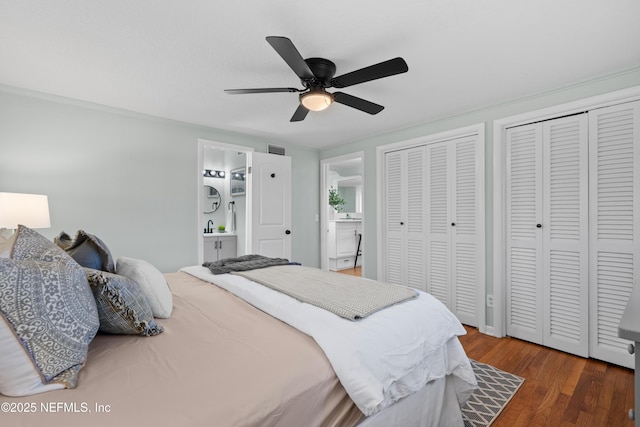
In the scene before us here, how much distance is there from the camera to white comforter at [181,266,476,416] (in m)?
1.10

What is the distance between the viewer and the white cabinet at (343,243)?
19.9 feet

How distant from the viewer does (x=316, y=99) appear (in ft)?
6.99

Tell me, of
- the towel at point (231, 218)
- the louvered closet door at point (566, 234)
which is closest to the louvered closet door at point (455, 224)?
the louvered closet door at point (566, 234)

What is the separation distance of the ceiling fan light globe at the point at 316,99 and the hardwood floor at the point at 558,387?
230cm

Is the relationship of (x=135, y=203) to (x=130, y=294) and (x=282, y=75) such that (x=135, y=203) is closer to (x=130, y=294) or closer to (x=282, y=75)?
(x=282, y=75)

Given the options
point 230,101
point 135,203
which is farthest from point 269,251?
point 230,101

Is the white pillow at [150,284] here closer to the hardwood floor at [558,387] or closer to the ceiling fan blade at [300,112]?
the ceiling fan blade at [300,112]

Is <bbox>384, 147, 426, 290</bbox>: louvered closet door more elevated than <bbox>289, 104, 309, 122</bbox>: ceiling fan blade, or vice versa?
<bbox>289, 104, 309, 122</bbox>: ceiling fan blade

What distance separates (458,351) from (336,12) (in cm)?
198

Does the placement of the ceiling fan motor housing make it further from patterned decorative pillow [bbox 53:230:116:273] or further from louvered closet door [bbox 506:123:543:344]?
louvered closet door [bbox 506:123:543:344]

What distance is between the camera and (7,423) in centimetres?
69

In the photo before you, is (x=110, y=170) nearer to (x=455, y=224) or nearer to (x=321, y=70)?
(x=321, y=70)

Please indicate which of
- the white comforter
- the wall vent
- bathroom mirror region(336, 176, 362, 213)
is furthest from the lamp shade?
bathroom mirror region(336, 176, 362, 213)

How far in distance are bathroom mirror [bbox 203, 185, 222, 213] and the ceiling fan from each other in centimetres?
364
